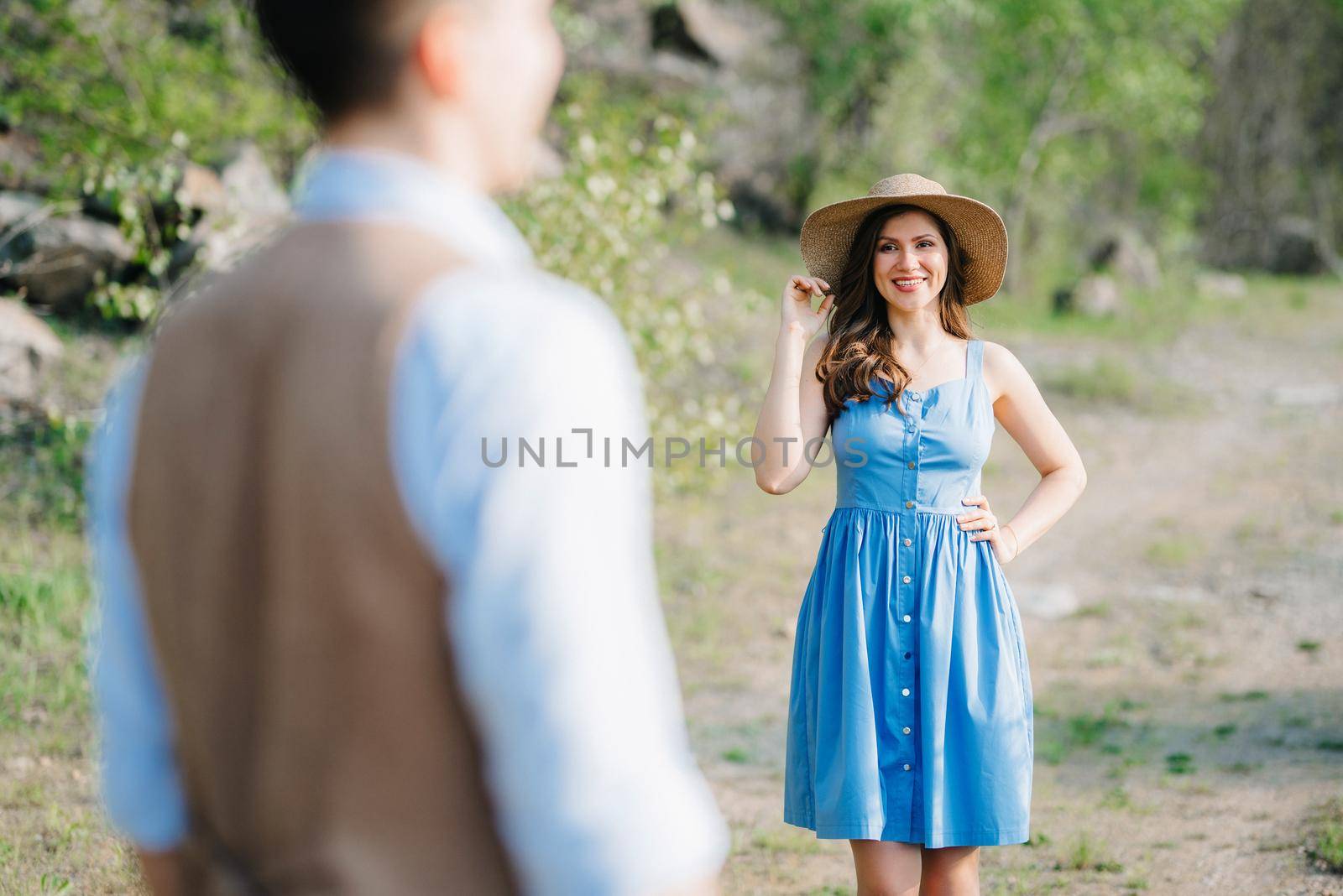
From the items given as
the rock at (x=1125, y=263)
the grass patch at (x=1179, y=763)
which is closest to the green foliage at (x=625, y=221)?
the grass patch at (x=1179, y=763)

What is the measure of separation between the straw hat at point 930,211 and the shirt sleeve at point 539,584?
2.19m

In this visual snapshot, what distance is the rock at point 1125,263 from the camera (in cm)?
1759

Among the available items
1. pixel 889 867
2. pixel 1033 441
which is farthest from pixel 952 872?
pixel 1033 441

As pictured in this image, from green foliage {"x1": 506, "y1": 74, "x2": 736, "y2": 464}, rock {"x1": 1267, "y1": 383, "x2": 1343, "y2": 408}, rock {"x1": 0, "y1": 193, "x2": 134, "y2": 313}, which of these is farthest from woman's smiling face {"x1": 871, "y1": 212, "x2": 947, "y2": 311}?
rock {"x1": 1267, "y1": 383, "x2": 1343, "y2": 408}

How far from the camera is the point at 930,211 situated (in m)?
3.09

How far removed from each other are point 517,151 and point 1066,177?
19.1 meters

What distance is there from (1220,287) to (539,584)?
20.0m

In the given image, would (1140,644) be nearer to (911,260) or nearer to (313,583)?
(911,260)

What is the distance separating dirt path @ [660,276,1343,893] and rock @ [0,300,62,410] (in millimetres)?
4179

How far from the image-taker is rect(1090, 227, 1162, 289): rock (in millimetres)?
17594

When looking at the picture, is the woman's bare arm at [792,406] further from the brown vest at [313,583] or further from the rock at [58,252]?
the rock at [58,252]

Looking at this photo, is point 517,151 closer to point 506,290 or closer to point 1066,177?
point 506,290

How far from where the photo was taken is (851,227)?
321 cm

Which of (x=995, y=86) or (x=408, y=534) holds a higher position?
(x=995, y=86)
